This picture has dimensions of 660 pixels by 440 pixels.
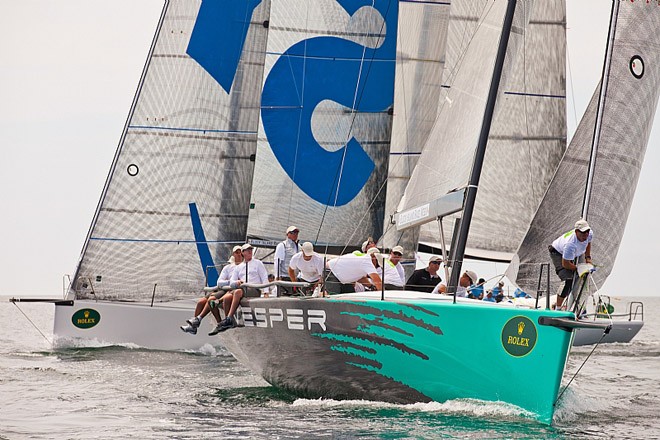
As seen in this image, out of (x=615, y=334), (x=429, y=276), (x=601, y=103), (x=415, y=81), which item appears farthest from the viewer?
(x=615, y=334)

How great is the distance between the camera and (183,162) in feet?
70.2

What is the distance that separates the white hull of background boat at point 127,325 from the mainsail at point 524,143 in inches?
180

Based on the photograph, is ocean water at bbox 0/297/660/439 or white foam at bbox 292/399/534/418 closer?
ocean water at bbox 0/297/660/439

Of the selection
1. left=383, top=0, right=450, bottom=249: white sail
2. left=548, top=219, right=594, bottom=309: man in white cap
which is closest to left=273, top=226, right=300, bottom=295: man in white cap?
left=548, top=219, right=594, bottom=309: man in white cap

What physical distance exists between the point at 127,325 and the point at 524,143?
8391 millimetres

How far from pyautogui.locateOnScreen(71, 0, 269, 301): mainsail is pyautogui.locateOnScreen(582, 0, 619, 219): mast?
29.8 ft

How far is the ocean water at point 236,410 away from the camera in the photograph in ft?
33.6

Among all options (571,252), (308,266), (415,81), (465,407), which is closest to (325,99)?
(415,81)

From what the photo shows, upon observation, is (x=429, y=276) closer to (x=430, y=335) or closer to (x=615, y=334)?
(x=430, y=335)

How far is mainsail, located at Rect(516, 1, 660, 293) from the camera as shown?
13445mm

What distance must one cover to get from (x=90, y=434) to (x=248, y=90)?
493 inches

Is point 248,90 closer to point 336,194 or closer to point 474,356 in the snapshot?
point 336,194

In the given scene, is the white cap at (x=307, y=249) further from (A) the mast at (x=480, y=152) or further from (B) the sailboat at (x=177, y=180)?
(B) the sailboat at (x=177, y=180)

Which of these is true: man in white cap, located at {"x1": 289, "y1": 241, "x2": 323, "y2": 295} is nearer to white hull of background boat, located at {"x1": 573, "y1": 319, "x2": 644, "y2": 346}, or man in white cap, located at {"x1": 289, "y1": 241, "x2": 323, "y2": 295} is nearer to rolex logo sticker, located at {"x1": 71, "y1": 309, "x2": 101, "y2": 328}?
rolex logo sticker, located at {"x1": 71, "y1": 309, "x2": 101, "y2": 328}
